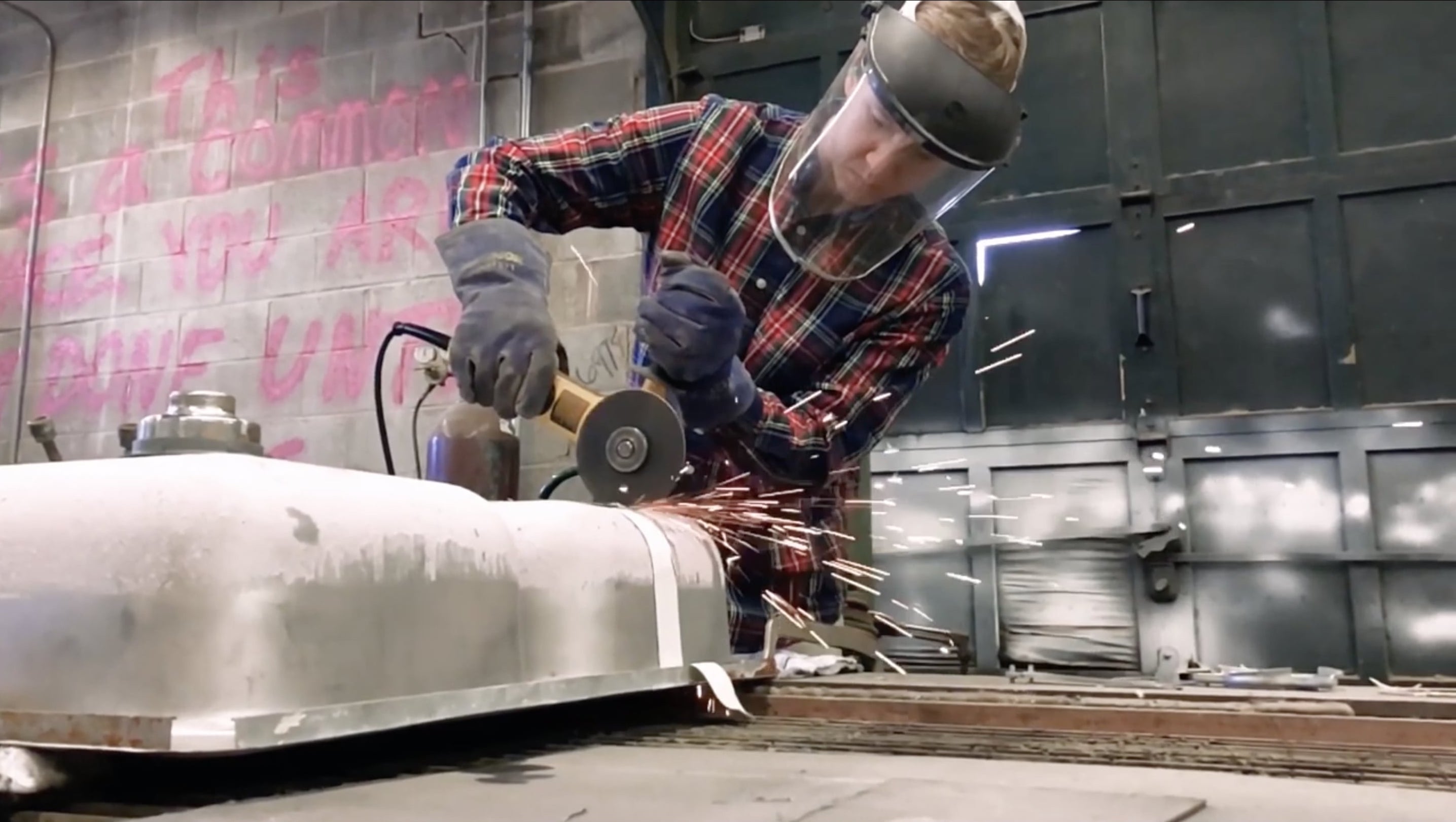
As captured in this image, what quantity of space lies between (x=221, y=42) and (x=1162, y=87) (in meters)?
3.07

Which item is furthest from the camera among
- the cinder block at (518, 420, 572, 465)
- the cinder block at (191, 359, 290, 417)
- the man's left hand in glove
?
the cinder block at (191, 359, 290, 417)

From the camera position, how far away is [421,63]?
11.4 ft

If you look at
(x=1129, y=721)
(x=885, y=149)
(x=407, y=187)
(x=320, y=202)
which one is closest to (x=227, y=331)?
(x=320, y=202)

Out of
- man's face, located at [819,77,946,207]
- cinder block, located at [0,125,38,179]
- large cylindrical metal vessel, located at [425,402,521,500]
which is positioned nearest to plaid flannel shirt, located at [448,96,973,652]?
man's face, located at [819,77,946,207]

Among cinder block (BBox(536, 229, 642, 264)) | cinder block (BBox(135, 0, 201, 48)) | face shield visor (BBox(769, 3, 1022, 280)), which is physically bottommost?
face shield visor (BBox(769, 3, 1022, 280))

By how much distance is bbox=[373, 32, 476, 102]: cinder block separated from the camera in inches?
135

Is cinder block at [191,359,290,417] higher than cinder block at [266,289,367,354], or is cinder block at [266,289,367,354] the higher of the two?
cinder block at [266,289,367,354]

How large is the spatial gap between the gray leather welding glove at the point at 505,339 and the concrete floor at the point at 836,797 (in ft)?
1.72

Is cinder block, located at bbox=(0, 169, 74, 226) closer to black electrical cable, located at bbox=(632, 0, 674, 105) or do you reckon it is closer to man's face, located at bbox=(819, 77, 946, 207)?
black electrical cable, located at bbox=(632, 0, 674, 105)

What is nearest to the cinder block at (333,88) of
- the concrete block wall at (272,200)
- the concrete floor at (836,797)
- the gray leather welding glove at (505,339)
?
the concrete block wall at (272,200)

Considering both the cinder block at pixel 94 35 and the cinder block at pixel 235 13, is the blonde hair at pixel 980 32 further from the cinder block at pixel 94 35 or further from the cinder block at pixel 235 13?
the cinder block at pixel 94 35

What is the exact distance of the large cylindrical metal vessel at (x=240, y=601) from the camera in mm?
718

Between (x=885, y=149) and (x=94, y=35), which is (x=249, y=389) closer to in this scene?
(x=94, y=35)

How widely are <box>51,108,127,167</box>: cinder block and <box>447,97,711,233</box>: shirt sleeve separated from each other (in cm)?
280
